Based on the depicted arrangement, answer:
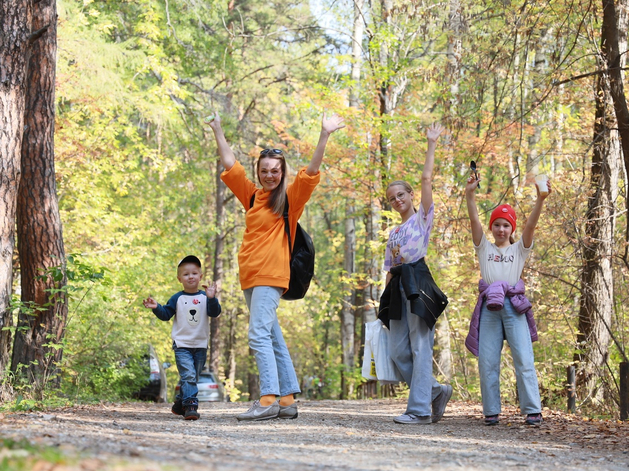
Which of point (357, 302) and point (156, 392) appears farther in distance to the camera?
point (357, 302)

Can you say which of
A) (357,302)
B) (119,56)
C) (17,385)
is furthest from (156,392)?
(357,302)

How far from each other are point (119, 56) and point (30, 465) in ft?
49.7

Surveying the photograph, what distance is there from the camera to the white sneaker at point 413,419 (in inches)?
234

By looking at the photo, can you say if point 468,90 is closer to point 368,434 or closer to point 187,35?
point 368,434

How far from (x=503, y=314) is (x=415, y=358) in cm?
87

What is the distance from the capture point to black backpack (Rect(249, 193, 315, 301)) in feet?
19.8

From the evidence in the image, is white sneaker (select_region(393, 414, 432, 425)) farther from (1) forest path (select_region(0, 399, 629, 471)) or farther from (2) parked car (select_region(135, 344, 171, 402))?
(2) parked car (select_region(135, 344, 171, 402))

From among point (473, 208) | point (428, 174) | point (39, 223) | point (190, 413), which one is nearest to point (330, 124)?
point (428, 174)

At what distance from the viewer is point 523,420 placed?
6.42 meters

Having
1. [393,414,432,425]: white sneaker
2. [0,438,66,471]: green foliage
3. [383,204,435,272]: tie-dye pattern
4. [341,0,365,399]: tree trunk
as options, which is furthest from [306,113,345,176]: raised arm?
[341,0,365,399]: tree trunk

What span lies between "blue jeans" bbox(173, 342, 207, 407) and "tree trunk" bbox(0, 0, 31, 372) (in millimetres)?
1920

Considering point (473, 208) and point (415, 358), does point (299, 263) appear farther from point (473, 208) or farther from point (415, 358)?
point (473, 208)

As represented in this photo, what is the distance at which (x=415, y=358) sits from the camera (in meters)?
5.99

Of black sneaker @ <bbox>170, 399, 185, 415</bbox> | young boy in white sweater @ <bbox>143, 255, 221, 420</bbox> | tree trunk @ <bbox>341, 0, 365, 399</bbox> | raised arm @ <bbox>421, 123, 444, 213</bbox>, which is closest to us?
raised arm @ <bbox>421, 123, 444, 213</bbox>
